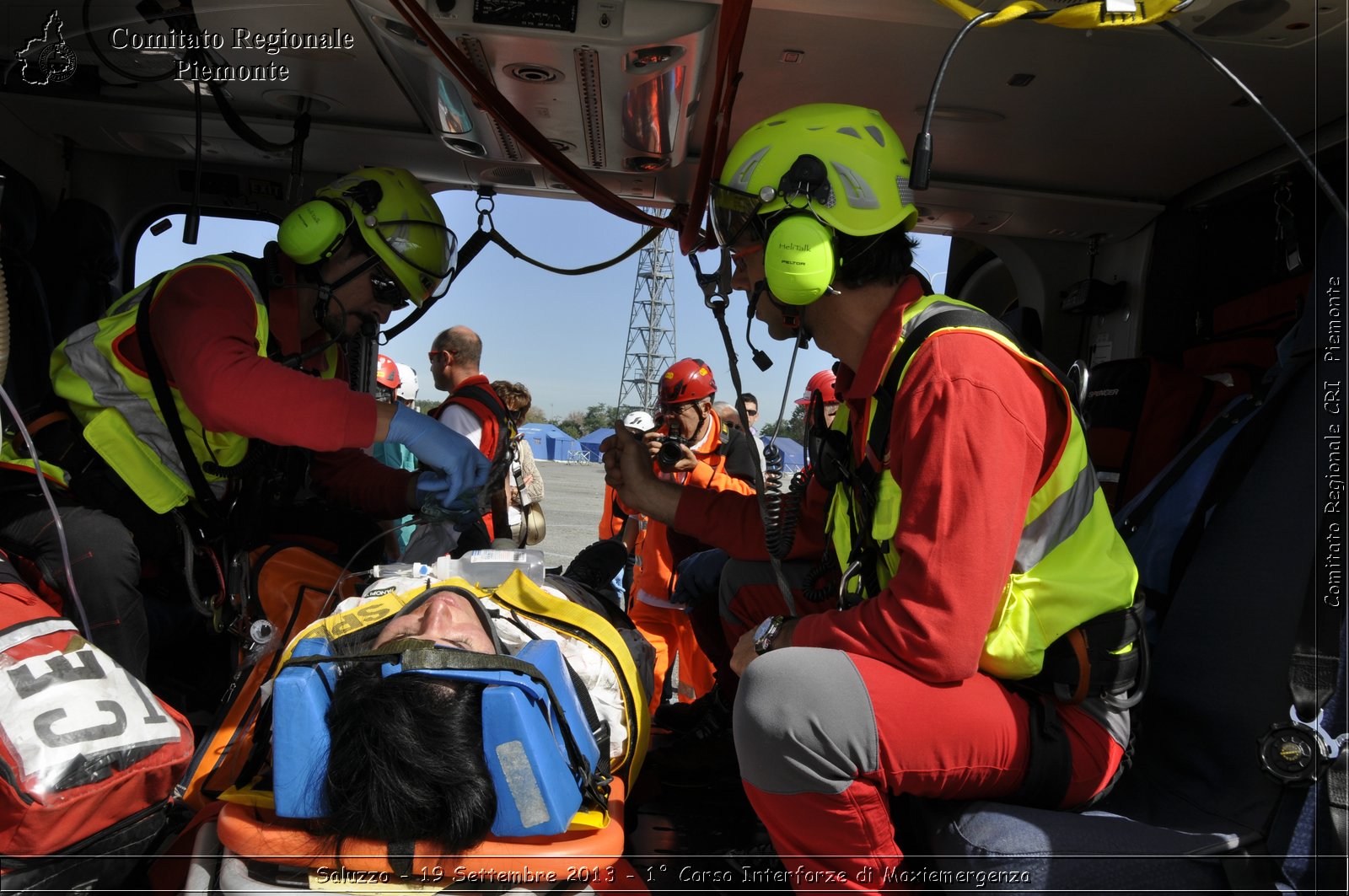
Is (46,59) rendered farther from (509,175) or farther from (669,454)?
(669,454)

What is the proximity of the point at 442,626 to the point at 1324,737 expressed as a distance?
1948 mm

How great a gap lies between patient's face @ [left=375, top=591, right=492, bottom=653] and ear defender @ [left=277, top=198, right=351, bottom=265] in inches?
56.3

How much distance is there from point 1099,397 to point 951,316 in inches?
70.7

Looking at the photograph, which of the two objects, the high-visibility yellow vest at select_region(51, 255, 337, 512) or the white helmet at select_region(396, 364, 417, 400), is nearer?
the high-visibility yellow vest at select_region(51, 255, 337, 512)

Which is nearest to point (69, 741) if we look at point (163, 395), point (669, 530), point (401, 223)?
point (163, 395)

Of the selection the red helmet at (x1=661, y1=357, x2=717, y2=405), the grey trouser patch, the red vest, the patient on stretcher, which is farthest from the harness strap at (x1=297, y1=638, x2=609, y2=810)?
the red helmet at (x1=661, y1=357, x2=717, y2=405)

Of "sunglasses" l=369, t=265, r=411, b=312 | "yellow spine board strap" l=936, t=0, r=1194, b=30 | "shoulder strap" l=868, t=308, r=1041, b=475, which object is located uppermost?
"yellow spine board strap" l=936, t=0, r=1194, b=30

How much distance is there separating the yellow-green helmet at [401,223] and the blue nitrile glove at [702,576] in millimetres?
1514

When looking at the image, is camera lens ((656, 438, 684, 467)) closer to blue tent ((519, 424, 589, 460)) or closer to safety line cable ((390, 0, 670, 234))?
safety line cable ((390, 0, 670, 234))

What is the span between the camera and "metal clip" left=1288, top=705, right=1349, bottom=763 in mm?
1747

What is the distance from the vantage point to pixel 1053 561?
2.06 metres

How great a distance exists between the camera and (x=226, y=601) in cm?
301

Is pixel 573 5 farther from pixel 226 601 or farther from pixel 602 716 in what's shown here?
pixel 226 601

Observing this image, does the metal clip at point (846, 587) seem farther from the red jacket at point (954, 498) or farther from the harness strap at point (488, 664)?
the harness strap at point (488, 664)
